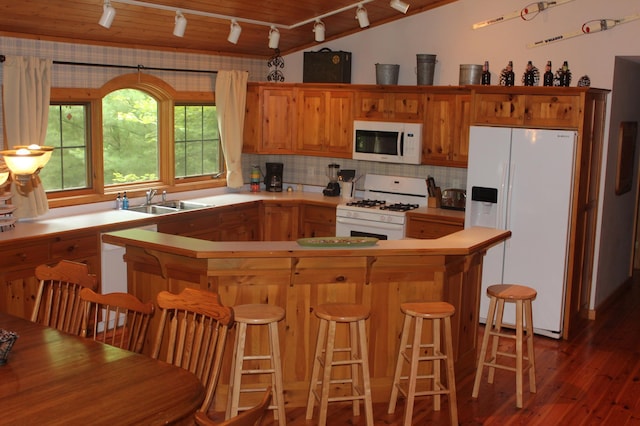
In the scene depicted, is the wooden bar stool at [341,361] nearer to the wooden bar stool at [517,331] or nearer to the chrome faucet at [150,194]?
the wooden bar stool at [517,331]

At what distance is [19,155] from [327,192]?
4952 millimetres

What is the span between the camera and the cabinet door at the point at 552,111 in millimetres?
→ 6043

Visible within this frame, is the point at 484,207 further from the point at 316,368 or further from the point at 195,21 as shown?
the point at 195,21

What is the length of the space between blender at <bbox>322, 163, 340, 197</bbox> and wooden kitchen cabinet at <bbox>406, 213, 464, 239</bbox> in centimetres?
119

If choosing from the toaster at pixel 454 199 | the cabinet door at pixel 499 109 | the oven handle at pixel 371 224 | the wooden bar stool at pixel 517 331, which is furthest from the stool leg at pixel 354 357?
the toaster at pixel 454 199

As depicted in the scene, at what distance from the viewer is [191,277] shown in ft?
14.8

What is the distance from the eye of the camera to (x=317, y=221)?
762 centimetres

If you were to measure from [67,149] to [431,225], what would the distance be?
10.7ft

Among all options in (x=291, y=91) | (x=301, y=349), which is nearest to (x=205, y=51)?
(x=291, y=91)

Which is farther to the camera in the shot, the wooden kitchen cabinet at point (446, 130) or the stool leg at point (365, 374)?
the wooden kitchen cabinet at point (446, 130)

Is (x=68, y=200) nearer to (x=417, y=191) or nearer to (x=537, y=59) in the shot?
(x=417, y=191)

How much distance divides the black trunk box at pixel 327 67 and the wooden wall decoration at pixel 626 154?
272 centimetres

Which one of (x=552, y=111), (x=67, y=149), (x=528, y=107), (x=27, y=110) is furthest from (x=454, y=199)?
(x=27, y=110)

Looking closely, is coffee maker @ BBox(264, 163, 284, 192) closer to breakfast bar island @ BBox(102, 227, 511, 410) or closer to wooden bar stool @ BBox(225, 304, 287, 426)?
breakfast bar island @ BBox(102, 227, 511, 410)
